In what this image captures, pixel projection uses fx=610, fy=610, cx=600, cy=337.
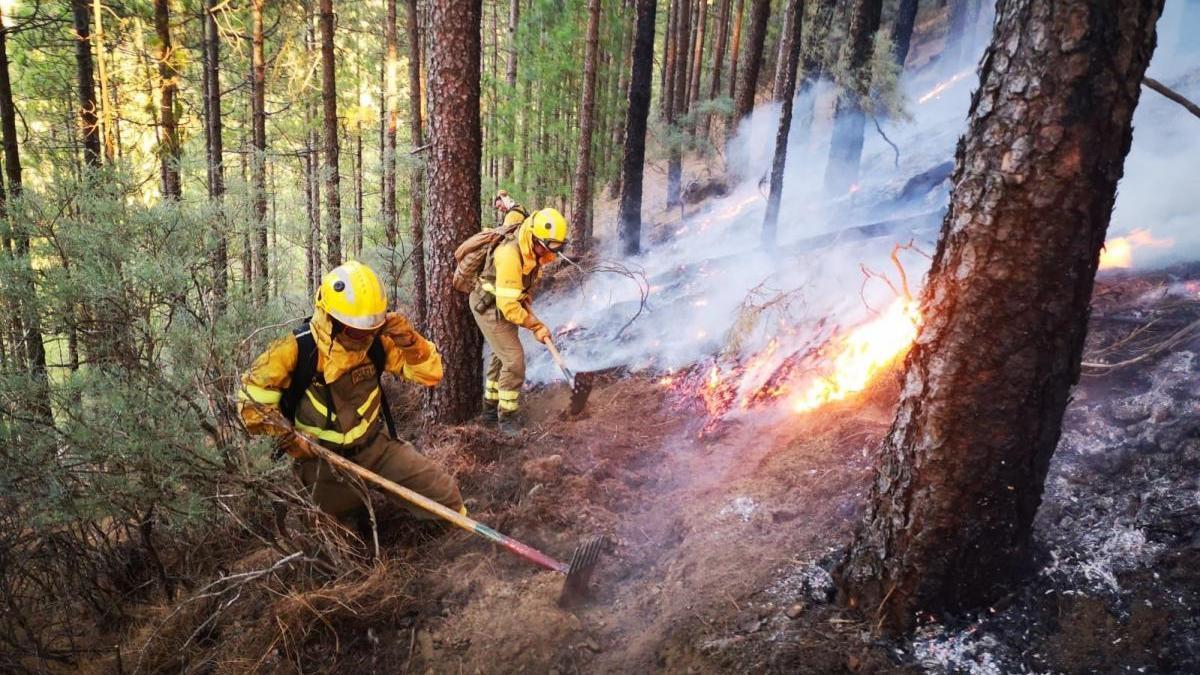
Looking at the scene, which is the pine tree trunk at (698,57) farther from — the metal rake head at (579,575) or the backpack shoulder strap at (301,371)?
the metal rake head at (579,575)

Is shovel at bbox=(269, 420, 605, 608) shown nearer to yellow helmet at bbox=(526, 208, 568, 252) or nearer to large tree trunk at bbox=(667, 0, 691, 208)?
yellow helmet at bbox=(526, 208, 568, 252)

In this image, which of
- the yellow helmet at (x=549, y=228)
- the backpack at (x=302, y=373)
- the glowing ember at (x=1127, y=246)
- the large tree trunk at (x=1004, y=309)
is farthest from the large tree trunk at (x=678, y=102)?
the large tree trunk at (x=1004, y=309)

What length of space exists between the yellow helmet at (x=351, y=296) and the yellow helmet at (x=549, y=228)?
2.44 metres

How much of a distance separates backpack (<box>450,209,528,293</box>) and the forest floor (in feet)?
5.79

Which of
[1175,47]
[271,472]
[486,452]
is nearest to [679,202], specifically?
[1175,47]

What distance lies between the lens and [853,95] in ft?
37.4

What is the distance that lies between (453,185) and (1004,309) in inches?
201

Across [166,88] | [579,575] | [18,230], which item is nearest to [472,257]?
[579,575]

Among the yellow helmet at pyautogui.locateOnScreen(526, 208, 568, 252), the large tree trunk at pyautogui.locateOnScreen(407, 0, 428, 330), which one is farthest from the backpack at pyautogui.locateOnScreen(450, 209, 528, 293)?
the large tree trunk at pyautogui.locateOnScreen(407, 0, 428, 330)

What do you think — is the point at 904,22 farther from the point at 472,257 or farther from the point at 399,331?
the point at 399,331

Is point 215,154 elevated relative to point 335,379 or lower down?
elevated

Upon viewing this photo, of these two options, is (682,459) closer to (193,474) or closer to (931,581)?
(931,581)

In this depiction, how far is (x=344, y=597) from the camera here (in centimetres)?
373

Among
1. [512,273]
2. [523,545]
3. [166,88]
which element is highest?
[166,88]
